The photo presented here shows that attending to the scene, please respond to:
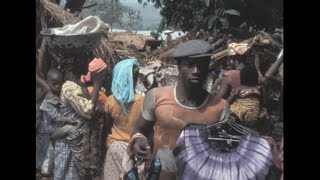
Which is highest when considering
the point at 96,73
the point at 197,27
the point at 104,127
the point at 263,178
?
the point at 197,27

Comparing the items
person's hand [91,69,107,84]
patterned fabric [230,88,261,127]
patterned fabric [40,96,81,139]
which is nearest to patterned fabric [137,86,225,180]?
patterned fabric [230,88,261,127]

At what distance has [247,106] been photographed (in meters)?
7.02

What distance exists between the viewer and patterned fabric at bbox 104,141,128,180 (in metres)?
7.14

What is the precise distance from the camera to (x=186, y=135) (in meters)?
6.92

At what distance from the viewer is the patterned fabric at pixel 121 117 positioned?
7129 millimetres

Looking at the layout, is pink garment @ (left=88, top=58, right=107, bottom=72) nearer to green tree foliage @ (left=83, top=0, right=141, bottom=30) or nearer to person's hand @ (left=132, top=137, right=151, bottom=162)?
green tree foliage @ (left=83, top=0, right=141, bottom=30)

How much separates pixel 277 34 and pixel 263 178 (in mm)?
1362

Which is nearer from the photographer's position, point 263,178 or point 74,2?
point 263,178

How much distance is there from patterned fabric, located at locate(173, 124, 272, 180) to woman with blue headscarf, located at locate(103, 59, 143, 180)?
20.9 inches

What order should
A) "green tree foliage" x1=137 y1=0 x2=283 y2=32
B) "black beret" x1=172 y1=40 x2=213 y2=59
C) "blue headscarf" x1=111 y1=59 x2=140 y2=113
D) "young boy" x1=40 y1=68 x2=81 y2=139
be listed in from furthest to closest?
"young boy" x1=40 y1=68 x2=81 y2=139 < "blue headscarf" x1=111 y1=59 x2=140 y2=113 < "green tree foliage" x1=137 y1=0 x2=283 y2=32 < "black beret" x1=172 y1=40 x2=213 y2=59

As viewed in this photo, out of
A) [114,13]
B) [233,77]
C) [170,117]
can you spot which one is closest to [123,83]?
[170,117]

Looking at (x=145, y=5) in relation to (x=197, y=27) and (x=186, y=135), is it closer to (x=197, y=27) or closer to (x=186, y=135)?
(x=197, y=27)

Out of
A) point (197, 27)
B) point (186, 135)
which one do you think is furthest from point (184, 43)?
point (186, 135)

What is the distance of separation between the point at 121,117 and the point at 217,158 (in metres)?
1.01
